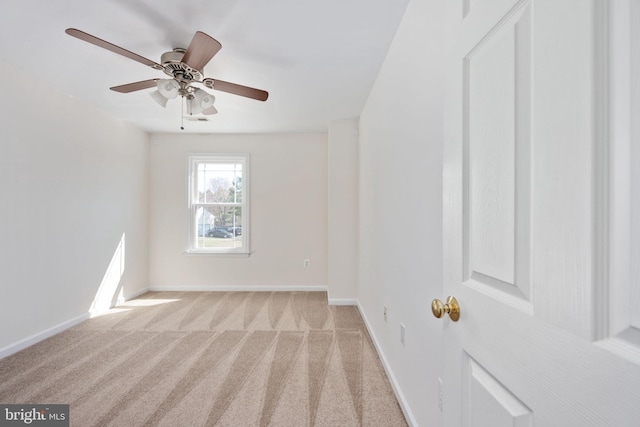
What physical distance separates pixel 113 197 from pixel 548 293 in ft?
15.0

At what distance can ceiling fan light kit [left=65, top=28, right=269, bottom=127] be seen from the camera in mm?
1875

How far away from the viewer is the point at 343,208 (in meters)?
4.20

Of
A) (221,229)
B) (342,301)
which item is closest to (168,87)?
(221,229)

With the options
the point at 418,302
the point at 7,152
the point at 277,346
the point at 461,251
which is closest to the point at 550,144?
the point at 461,251

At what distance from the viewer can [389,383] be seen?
7.14 feet

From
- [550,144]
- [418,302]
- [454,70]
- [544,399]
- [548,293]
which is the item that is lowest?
[418,302]

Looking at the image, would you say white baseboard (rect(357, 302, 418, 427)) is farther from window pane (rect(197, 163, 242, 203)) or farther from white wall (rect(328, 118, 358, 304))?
window pane (rect(197, 163, 242, 203))

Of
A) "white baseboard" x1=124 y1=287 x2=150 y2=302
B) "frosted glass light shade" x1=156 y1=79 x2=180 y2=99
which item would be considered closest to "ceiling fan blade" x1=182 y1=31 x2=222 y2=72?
"frosted glass light shade" x1=156 y1=79 x2=180 y2=99

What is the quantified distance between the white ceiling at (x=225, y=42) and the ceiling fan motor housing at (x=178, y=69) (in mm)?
61

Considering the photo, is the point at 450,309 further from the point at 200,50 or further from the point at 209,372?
the point at 209,372

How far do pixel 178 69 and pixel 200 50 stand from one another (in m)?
0.43

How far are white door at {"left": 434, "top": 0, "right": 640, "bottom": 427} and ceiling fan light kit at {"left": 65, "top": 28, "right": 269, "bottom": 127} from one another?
158 centimetres

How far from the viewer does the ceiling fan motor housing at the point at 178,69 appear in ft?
7.17

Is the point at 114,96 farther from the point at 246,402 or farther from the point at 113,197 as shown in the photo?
the point at 246,402
